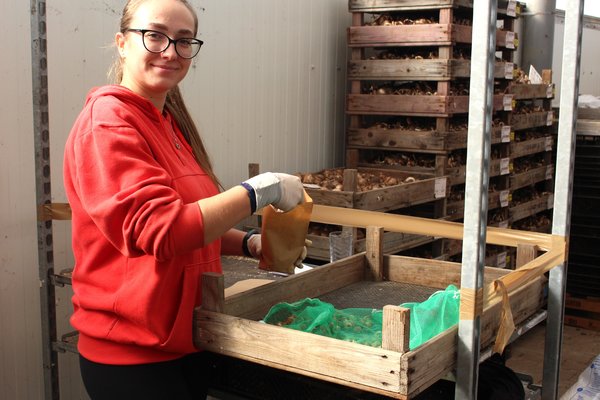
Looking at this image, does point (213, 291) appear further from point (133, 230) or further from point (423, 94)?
point (423, 94)

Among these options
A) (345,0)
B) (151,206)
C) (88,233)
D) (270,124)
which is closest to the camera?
(151,206)

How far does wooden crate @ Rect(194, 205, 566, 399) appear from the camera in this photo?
1.71 metres

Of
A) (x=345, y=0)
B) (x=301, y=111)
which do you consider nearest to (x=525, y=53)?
(x=345, y=0)

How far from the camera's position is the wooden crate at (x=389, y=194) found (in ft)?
14.3

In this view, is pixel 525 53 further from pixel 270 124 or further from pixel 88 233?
pixel 88 233

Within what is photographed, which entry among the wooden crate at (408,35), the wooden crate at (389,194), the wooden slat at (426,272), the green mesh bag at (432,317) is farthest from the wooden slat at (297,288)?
the wooden crate at (408,35)

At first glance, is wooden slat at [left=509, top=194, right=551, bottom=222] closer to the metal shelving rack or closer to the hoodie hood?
the metal shelving rack

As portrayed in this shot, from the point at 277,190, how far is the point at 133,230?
1.39 feet

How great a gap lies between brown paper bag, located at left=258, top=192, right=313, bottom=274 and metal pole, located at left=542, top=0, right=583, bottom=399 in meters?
0.86

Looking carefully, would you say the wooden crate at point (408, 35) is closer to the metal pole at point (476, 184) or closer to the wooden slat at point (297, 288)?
the wooden slat at point (297, 288)

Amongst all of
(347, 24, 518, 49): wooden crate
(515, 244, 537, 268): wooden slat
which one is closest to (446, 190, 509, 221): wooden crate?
(347, 24, 518, 49): wooden crate

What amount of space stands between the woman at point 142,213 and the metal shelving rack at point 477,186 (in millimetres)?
519

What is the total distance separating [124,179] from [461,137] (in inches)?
157

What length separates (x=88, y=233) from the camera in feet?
6.24
